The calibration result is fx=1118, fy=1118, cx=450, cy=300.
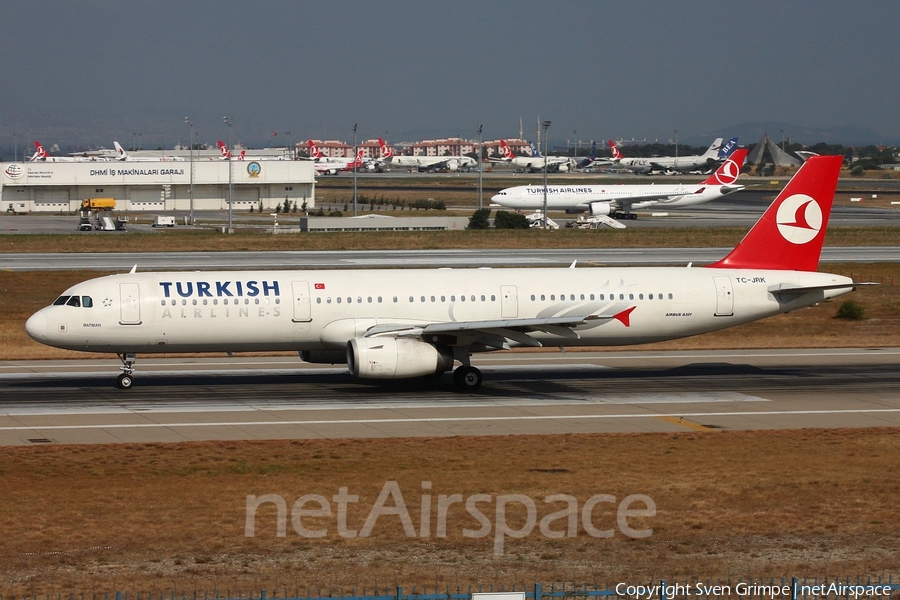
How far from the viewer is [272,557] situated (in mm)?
19344

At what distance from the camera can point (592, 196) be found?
429ft

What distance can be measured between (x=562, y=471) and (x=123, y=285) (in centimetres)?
1801

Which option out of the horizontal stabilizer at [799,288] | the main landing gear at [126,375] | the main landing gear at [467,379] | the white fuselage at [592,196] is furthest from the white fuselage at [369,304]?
the white fuselage at [592,196]

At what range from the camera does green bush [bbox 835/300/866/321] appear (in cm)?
5812

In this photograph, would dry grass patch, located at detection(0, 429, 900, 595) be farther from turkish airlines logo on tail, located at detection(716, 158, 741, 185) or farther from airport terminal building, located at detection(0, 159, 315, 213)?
airport terminal building, located at detection(0, 159, 315, 213)

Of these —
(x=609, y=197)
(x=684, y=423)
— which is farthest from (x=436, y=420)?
(x=609, y=197)

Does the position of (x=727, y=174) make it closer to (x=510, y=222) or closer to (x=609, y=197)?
(x=609, y=197)

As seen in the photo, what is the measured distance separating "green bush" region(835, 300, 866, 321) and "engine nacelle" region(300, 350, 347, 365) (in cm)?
3068

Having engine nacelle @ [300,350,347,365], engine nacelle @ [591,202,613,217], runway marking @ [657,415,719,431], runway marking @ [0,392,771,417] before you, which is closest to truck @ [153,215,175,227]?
engine nacelle @ [591,202,613,217]

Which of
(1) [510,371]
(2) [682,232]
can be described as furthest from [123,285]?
(2) [682,232]

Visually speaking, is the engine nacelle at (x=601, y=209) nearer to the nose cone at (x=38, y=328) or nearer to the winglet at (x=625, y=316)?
the winglet at (x=625, y=316)

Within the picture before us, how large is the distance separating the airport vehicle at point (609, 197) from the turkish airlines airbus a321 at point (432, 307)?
278 ft

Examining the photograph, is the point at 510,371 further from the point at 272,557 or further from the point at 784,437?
the point at 272,557

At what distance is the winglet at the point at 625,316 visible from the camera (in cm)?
3706
